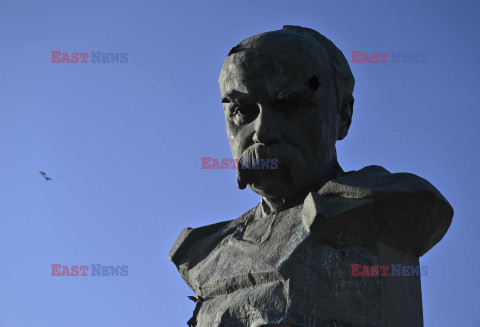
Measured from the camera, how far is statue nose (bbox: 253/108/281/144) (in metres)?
5.07

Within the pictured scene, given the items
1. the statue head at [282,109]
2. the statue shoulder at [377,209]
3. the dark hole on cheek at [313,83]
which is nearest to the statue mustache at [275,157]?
the statue head at [282,109]

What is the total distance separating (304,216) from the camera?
476cm

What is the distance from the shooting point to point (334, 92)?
A: 5465 mm

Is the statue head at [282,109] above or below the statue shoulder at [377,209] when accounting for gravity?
above

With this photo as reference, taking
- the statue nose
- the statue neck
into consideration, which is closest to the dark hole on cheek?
the statue nose

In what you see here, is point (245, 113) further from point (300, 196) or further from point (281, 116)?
point (300, 196)

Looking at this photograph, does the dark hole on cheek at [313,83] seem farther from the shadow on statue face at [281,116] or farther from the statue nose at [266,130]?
the statue nose at [266,130]

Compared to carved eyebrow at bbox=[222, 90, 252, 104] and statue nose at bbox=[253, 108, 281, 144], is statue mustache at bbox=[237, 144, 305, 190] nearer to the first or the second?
statue nose at bbox=[253, 108, 281, 144]

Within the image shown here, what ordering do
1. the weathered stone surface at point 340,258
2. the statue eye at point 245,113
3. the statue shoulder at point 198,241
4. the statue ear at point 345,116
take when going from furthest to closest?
the statue shoulder at point 198,241 < the statue ear at point 345,116 < the statue eye at point 245,113 < the weathered stone surface at point 340,258

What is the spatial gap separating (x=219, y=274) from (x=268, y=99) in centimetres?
131

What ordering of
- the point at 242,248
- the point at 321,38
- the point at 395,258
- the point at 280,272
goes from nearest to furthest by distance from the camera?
1. the point at 280,272
2. the point at 395,258
3. the point at 242,248
4. the point at 321,38

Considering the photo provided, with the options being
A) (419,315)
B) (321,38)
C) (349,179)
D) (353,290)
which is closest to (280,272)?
(353,290)

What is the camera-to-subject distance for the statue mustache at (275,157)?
5059mm

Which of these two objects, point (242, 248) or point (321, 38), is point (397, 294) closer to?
point (242, 248)
